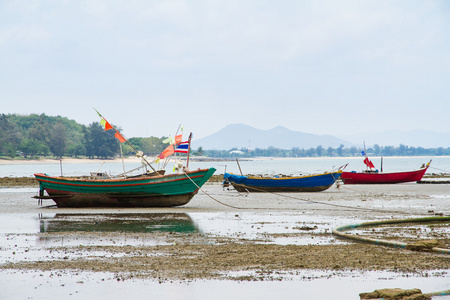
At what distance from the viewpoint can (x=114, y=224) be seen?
1691cm

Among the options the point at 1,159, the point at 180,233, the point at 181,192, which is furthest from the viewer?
the point at 1,159

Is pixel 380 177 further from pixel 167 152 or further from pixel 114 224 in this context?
pixel 114 224

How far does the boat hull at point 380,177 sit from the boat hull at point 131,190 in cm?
2064

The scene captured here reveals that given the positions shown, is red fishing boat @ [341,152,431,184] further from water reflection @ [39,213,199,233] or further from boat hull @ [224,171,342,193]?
water reflection @ [39,213,199,233]

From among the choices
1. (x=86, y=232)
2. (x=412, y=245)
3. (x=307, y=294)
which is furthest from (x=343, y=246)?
(x=86, y=232)

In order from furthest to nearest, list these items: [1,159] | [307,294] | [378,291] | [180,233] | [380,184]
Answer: [1,159], [380,184], [180,233], [307,294], [378,291]

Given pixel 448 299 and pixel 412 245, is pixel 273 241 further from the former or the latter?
pixel 448 299

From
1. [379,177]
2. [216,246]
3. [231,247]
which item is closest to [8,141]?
[379,177]

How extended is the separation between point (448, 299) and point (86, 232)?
32.5 ft

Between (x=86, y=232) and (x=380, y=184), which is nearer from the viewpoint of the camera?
(x=86, y=232)

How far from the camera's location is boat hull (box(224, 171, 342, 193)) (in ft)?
105

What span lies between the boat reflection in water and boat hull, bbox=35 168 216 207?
2.28 m

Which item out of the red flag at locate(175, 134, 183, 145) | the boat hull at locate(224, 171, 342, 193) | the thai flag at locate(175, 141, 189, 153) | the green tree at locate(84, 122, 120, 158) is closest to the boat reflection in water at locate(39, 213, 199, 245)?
the thai flag at locate(175, 141, 189, 153)

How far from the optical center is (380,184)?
41625mm
